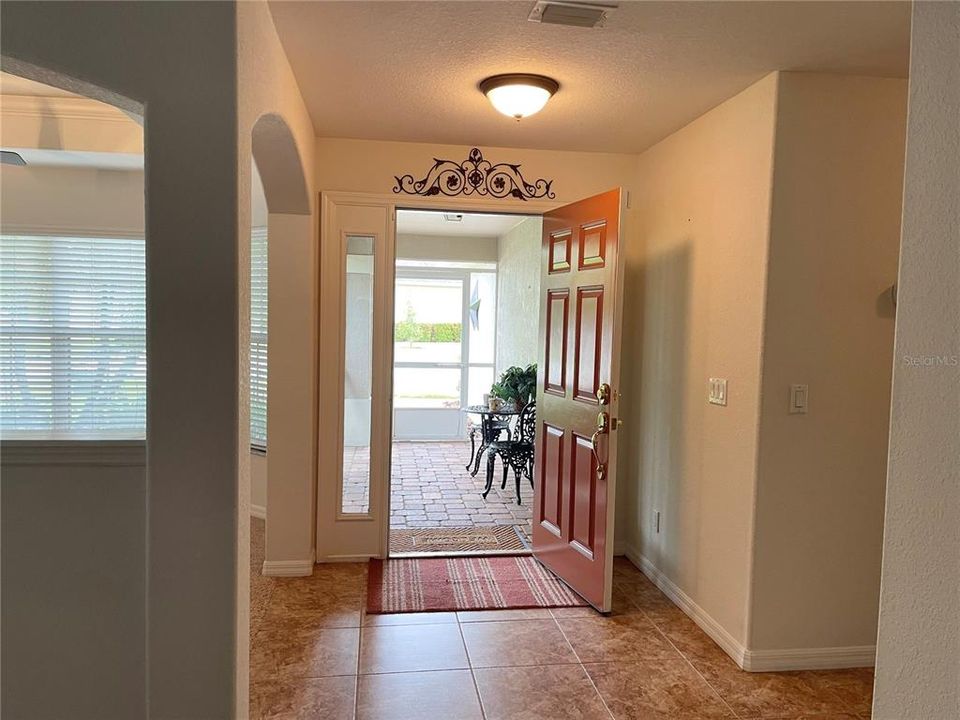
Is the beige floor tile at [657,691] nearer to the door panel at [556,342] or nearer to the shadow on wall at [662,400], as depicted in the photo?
the shadow on wall at [662,400]

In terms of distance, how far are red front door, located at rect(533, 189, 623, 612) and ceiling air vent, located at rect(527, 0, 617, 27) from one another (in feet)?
3.57

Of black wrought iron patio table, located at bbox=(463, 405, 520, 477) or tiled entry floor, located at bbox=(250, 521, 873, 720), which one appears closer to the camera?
tiled entry floor, located at bbox=(250, 521, 873, 720)

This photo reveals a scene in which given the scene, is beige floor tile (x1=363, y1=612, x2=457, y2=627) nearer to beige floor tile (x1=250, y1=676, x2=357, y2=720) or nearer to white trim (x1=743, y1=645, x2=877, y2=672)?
beige floor tile (x1=250, y1=676, x2=357, y2=720)

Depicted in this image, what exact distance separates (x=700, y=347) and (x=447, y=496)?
Answer: 9.47 feet

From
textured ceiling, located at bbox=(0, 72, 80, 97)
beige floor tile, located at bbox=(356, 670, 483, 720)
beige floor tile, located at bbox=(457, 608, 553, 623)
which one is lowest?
beige floor tile, located at bbox=(356, 670, 483, 720)

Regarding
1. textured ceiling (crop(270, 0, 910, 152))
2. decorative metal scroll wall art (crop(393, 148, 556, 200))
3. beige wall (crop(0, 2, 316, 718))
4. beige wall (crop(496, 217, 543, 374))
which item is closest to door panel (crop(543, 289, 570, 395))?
Result: decorative metal scroll wall art (crop(393, 148, 556, 200))

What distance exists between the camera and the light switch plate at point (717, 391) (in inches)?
112

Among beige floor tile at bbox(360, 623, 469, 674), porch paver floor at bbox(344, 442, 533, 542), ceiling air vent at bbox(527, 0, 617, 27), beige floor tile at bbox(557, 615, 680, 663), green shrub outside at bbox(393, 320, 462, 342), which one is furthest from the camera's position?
green shrub outside at bbox(393, 320, 462, 342)

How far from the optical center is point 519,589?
3.43m

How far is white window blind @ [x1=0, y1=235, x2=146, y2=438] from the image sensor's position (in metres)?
3.96

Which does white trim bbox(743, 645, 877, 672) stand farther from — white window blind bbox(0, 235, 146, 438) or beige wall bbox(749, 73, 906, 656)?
white window blind bbox(0, 235, 146, 438)

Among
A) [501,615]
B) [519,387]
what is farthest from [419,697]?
[519,387]

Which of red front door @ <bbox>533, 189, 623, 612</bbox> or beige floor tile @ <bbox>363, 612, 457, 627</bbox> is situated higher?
red front door @ <bbox>533, 189, 623, 612</bbox>

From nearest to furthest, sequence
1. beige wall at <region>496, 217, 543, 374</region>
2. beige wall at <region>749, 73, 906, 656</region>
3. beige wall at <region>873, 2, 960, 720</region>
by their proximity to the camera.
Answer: beige wall at <region>873, 2, 960, 720</region> → beige wall at <region>749, 73, 906, 656</region> → beige wall at <region>496, 217, 543, 374</region>
